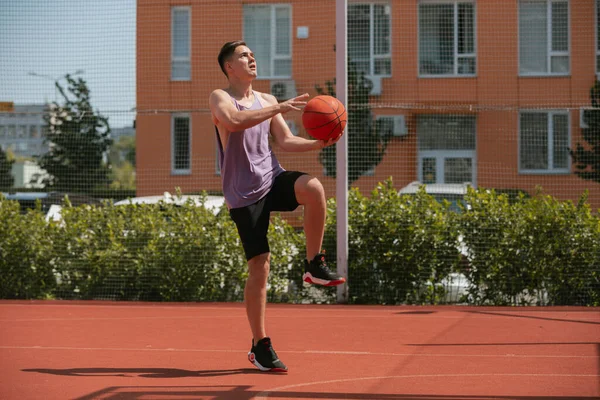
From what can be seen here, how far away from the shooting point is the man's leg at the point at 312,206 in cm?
497

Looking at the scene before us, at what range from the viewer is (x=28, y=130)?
483 inches

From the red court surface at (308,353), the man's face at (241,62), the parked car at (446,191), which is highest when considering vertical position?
the man's face at (241,62)

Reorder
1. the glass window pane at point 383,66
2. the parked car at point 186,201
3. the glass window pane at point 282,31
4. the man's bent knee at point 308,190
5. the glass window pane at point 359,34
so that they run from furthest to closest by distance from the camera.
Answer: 1. the glass window pane at point 383,66
2. the glass window pane at point 282,31
3. the glass window pane at point 359,34
4. the parked car at point 186,201
5. the man's bent knee at point 308,190

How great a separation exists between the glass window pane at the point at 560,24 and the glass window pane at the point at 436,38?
6.23 ft

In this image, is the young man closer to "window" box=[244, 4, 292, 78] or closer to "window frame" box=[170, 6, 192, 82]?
"window frame" box=[170, 6, 192, 82]

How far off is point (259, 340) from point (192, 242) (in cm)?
487

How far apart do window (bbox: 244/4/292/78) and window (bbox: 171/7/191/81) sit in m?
1.86

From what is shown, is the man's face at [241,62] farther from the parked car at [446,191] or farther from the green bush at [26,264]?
the green bush at [26,264]

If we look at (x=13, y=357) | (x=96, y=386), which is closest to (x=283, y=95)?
(x=13, y=357)

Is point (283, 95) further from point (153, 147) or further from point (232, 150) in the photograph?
point (232, 150)

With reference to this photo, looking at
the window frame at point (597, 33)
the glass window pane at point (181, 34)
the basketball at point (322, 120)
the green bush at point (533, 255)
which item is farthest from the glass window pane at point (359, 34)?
the basketball at point (322, 120)

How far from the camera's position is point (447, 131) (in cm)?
1233

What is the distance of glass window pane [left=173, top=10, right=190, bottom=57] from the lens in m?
12.1

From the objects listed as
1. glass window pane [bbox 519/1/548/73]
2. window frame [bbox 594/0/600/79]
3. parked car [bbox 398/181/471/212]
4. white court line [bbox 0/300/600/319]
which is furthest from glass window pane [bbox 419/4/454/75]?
white court line [bbox 0/300/600/319]
